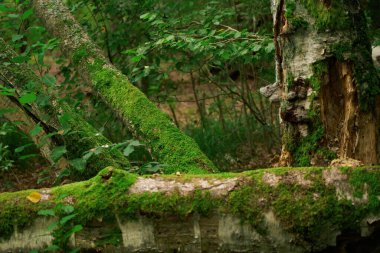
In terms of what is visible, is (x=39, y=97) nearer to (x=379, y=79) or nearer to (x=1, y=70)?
(x=1, y=70)

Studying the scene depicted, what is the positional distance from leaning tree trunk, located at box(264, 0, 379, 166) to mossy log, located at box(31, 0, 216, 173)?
0.80 meters

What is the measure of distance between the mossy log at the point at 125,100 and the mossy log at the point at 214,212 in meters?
0.94

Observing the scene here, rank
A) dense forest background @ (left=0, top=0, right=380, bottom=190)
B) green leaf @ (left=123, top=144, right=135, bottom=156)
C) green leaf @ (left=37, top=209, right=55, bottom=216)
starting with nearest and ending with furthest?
green leaf @ (left=37, top=209, right=55, bottom=216)
green leaf @ (left=123, top=144, right=135, bottom=156)
dense forest background @ (left=0, top=0, right=380, bottom=190)

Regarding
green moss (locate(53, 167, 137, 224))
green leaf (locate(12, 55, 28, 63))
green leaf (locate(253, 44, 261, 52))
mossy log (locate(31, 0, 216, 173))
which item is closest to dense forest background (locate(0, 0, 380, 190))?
mossy log (locate(31, 0, 216, 173))

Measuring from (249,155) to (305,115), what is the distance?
4.60 metres

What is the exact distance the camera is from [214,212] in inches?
88.4

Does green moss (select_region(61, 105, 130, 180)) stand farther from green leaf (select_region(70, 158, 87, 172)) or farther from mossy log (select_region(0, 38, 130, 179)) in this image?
green leaf (select_region(70, 158, 87, 172))

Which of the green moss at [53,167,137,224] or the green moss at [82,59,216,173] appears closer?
the green moss at [53,167,137,224]

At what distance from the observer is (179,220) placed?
2.28 metres

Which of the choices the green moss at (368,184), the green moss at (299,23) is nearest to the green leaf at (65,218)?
the green moss at (368,184)

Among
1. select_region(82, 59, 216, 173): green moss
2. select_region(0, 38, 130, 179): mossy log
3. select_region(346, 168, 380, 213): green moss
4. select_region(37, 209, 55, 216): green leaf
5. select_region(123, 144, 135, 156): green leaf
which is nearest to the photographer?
select_region(346, 168, 380, 213): green moss

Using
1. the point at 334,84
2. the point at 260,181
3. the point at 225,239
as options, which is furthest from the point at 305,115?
the point at 225,239

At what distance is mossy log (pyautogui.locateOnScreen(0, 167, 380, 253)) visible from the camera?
219 cm

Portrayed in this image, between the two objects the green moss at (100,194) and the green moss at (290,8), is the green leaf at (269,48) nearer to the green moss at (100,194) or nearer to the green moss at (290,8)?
the green moss at (290,8)
